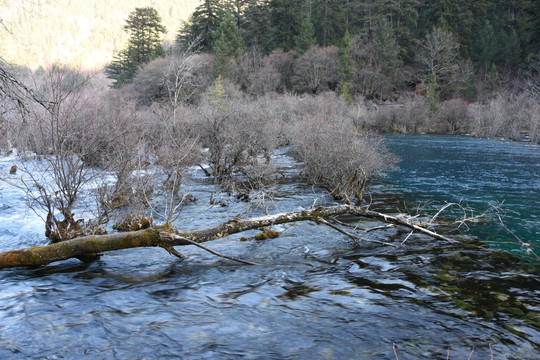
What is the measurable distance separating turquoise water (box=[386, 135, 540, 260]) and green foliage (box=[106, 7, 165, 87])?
47025mm

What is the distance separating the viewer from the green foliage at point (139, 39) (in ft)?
196

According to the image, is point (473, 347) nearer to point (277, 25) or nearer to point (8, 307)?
point (8, 307)

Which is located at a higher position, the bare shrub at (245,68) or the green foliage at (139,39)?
the green foliage at (139,39)

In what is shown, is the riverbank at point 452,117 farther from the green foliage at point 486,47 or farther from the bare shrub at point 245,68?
the green foliage at point 486,47

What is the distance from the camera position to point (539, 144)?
99.5 feet

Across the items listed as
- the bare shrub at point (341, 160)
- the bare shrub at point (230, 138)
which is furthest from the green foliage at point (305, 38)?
the bare shrub at point (341, 160)

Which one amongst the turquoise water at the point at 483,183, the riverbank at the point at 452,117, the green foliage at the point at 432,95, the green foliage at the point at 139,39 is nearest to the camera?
the turquoise water at the point at 483,183

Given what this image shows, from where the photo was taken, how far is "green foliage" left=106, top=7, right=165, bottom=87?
5959 cm

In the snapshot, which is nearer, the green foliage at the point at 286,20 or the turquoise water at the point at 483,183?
the turquoise water at the point at 483,183

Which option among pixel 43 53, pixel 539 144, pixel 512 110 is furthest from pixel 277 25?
pixel 43 53

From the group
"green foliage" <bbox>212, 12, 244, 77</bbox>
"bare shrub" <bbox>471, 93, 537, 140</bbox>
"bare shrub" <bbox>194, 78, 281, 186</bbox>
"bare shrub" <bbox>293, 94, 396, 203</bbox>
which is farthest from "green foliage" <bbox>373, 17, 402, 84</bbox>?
"bare shrub" <bbox>293, 94, 396, 203</bbox>

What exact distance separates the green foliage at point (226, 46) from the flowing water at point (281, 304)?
46365 millimetres

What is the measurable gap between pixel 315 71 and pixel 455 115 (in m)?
19.4

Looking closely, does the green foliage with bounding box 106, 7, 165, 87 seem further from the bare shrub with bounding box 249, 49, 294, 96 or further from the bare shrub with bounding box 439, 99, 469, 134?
the bare shrub with bounding box 439, 99, 469, 134
